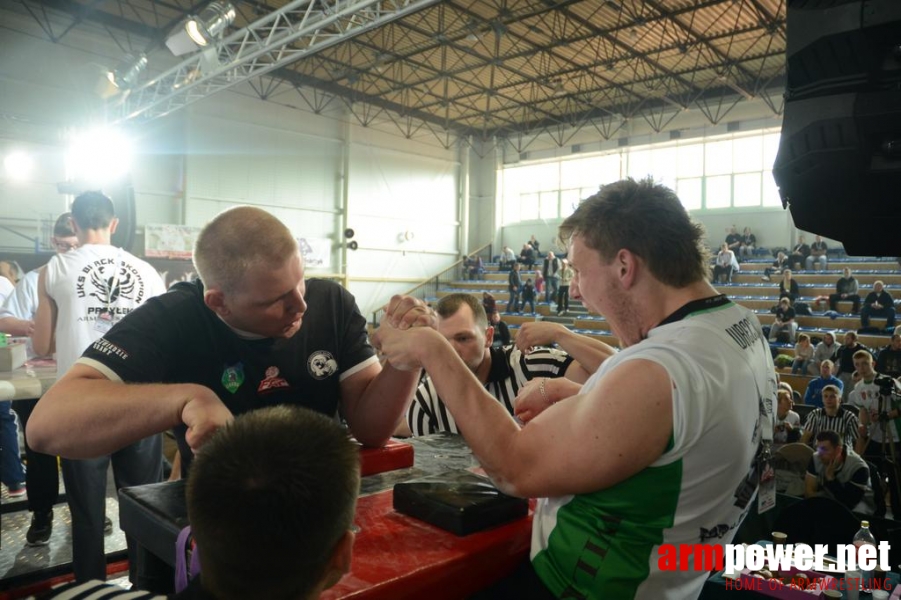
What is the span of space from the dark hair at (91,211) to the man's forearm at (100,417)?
2.41 m

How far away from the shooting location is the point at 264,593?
0.92m

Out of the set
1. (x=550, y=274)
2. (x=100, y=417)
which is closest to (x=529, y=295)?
(x=550, y=274)

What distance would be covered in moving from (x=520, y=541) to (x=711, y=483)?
16.5 inches

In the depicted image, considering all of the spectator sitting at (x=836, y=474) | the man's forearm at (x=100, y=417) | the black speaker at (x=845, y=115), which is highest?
the black speaker at (x=845, y=115)

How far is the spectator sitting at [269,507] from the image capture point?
0.89 m

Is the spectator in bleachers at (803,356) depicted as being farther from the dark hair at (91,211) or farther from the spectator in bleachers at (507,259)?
the spectator in bleachers at (507,259)

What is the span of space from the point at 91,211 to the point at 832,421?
7740 millimetres

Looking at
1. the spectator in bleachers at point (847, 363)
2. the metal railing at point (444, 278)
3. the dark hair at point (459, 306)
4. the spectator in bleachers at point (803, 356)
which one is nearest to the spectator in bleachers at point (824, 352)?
the spectator in bleachers at point (803, 356)

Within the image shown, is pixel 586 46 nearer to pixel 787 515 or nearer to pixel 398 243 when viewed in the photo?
pixel 398 243

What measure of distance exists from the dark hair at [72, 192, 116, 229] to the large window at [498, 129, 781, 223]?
47.9 ft

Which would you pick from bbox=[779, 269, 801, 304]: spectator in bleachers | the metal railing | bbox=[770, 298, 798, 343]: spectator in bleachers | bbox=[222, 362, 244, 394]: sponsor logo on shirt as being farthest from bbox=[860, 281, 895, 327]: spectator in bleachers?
bbox=[222, 362, 244, 394]: sponsor logo on shirt

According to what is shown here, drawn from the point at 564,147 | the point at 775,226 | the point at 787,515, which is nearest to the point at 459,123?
the point at 564,147

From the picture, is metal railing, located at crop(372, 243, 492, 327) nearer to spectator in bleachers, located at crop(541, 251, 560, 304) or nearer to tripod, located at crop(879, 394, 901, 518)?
spectator in bleachers, located at crop(541, 251, 560, 304)

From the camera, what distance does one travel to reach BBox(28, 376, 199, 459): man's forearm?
1450 mm
